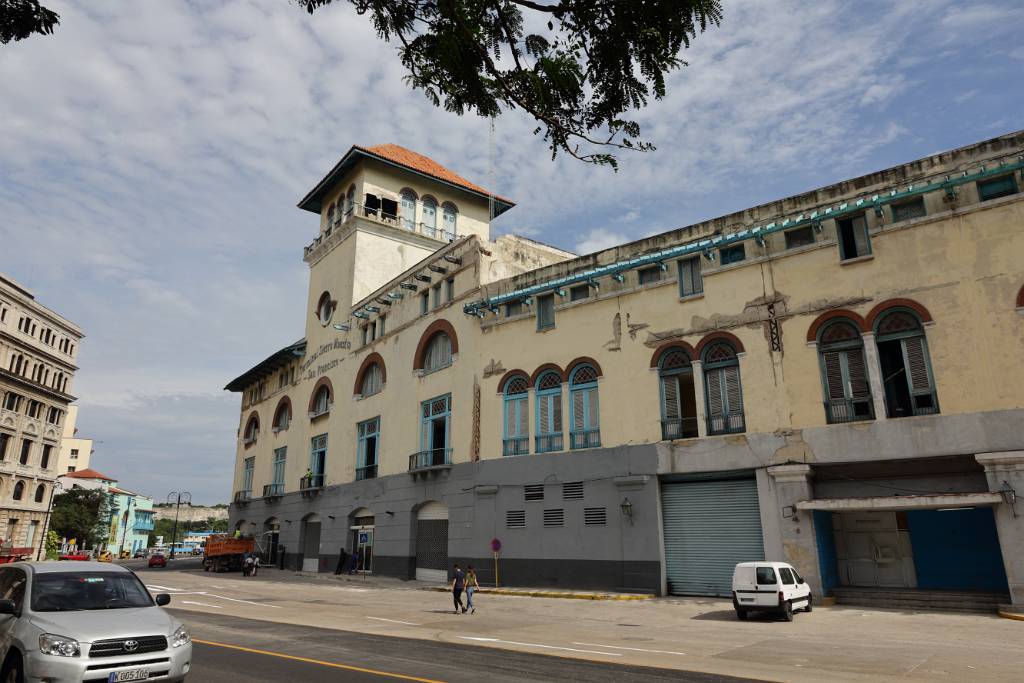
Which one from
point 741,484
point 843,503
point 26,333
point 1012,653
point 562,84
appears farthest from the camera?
point 26,333

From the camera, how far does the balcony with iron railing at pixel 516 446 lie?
1153 inches

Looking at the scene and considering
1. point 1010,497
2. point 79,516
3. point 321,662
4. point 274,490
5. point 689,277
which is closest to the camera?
point 321,662

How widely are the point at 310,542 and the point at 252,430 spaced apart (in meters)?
17.5

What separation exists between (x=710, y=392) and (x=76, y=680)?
2102 cm

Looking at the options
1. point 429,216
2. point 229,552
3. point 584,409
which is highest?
point 429,216

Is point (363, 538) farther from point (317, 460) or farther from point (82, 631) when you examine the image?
point (82, 631)

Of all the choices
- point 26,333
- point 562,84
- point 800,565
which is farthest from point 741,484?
point 26,333

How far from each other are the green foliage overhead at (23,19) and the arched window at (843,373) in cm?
2186

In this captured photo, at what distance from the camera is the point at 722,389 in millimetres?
24375

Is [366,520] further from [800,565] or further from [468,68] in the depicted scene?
[468,68]

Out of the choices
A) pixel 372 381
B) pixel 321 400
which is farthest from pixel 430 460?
pixel 321 400

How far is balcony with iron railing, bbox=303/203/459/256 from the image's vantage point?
44.9 metres

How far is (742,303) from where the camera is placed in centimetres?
2430

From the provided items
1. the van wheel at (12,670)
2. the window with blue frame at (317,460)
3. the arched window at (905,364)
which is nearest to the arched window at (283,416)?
the window with blue frame at (317,460)
